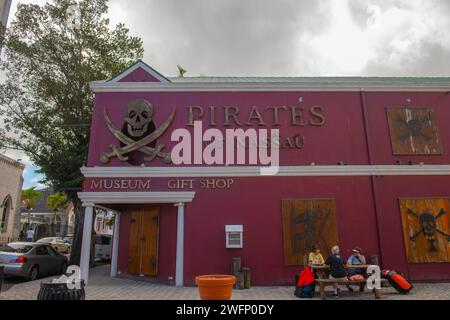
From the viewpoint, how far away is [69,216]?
61.4 m

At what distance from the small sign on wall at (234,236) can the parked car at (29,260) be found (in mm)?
7604

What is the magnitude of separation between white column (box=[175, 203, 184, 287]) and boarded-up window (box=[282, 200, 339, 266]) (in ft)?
12.3

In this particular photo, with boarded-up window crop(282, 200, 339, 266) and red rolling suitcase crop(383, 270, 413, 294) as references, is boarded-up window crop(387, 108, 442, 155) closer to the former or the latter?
boarded-up window crop(282, 200, 339, 266)

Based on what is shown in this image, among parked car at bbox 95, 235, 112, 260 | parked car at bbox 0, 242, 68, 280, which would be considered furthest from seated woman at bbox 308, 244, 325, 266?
parked car at bbox 95, 235, 112, 260

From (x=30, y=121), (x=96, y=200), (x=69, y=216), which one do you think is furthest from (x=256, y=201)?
(x=69, y=216)

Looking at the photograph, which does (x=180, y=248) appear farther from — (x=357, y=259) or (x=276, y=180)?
(x=357, y=259)

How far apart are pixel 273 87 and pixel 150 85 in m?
5.08

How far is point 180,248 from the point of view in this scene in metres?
12.4

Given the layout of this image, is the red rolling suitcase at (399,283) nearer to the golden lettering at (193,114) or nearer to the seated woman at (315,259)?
the seated woman at (315,259)

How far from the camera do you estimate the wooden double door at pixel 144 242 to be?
1317 cm

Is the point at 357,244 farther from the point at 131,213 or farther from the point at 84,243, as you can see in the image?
the point at 84,243

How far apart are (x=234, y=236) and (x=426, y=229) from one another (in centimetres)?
713

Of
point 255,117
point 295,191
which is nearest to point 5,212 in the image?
point 255,117

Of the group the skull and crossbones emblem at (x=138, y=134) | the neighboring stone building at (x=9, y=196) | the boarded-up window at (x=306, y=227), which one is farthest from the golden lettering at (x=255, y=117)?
the neighboring stone building at (x=9, y=196)
